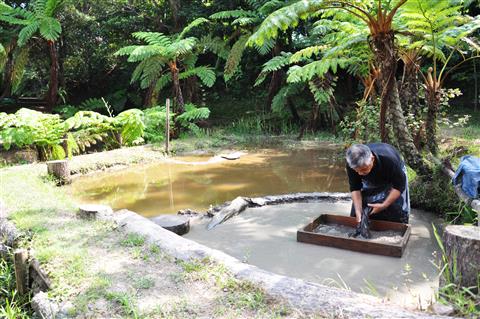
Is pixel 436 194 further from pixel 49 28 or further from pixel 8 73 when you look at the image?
pixel 8 73

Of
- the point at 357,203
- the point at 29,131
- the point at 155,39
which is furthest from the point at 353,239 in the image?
the point at 155,39

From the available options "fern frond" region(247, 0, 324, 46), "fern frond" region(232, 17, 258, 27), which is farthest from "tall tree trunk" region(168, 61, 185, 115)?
"fern frond" region(247, 0, 324, 46)

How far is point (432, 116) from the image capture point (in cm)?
591

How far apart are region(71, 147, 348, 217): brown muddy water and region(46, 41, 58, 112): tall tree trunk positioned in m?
5.65

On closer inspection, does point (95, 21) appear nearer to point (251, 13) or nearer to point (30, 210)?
point (251, 13)

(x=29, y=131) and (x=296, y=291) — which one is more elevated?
(x=29, y=131)

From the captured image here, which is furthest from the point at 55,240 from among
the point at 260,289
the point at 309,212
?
the point at 309,212

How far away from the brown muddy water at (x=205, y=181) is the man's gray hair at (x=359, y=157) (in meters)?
2.64

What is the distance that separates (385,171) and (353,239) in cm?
71

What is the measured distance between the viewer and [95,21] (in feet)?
43.7

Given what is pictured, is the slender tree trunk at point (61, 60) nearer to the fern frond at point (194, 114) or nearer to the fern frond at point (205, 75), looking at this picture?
the fern frond at point (205, 75)

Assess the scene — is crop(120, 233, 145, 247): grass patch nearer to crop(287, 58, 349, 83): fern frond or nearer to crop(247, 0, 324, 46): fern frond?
crop(247, 0, 324, 46): fern frond

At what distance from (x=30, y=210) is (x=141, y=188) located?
236 centimetres

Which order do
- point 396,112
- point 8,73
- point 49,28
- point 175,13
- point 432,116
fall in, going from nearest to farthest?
point 396,112 → point 432,116 → point 49,28 → point 175,13 → point 8,73
